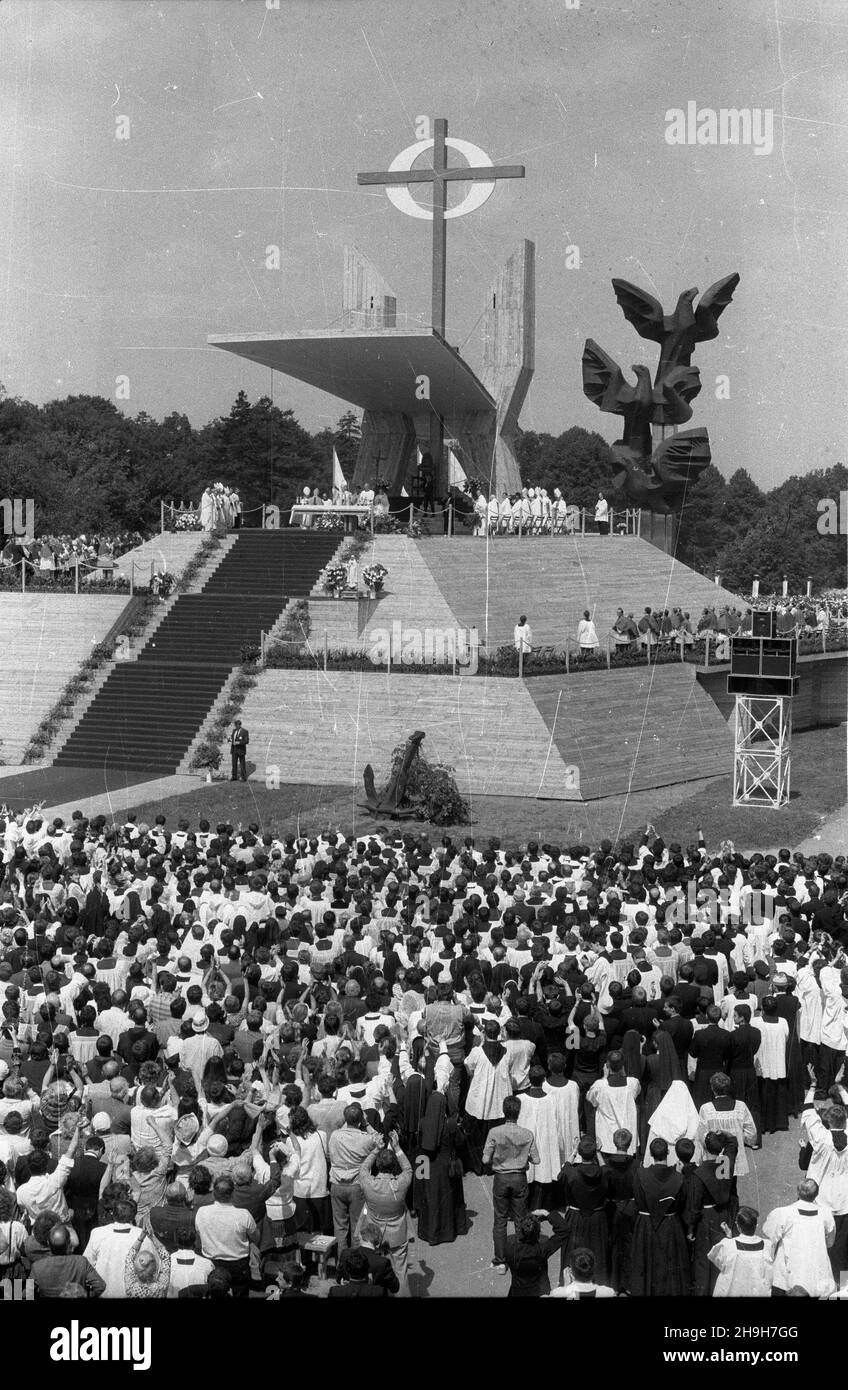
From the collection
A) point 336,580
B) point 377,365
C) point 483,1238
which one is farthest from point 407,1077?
point 377,365

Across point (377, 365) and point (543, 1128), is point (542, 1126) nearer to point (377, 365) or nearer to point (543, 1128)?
point (543, 1128)

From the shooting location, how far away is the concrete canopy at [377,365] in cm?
3678

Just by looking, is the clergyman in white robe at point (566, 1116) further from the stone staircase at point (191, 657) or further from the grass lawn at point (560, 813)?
the stone staircase at point (191, 657)

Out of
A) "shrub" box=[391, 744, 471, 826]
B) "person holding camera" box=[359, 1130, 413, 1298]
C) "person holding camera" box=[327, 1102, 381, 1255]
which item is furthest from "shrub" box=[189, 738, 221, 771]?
"person holding camera" box=[359, 1130, 413, 1298]

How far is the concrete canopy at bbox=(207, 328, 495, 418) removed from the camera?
36781 mm

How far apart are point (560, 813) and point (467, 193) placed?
19991 millimetres

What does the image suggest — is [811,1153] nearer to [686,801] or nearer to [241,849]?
[241,849]

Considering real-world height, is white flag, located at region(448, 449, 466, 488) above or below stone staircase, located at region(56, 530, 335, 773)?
above

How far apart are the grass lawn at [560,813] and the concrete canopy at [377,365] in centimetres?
1440

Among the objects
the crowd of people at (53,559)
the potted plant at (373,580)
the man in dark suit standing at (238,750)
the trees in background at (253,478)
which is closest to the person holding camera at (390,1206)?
the man in dark suit standing at (238,750)

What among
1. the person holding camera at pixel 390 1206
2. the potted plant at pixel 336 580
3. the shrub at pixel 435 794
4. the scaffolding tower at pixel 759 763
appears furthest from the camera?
the potted plant at pixel 336 580

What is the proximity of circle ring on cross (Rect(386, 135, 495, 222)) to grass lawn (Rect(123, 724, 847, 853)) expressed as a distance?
18262 mm

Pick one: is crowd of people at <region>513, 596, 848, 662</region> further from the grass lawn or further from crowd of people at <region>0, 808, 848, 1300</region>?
crowd of people at <region>0, 808, 848, 1300</region>
